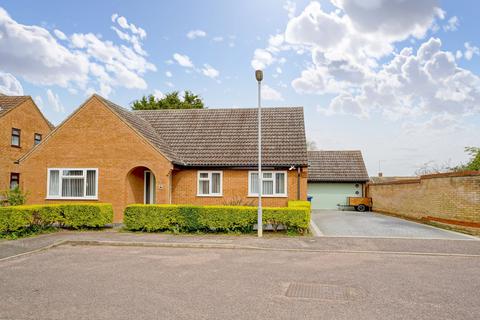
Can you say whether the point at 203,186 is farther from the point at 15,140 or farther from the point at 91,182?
the point at 15,140

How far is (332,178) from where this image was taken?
99.5ft

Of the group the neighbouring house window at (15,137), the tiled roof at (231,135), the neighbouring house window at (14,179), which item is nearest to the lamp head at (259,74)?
the tiled roof at (231,135)

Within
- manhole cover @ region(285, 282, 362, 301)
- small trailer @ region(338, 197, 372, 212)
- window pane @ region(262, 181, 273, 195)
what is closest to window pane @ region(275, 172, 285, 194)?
window pane @ region(262, 181, 273, 195)

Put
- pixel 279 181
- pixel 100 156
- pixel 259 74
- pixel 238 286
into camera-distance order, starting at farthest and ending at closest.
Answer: pixel 279 181 < pixel 100 156 < pixel 259 74 < pixel 238 286

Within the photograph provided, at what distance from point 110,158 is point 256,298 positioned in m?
13.3

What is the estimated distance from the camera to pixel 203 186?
19.3 m

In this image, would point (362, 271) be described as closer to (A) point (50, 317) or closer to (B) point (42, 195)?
(A) point (50, 317)

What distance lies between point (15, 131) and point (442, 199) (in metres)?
30.5

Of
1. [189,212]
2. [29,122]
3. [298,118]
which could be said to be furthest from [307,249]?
[29,122]

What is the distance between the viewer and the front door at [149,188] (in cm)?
1953

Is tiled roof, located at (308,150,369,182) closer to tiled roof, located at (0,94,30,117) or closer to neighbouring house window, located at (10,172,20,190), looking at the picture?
neighbouring house window, located at (10,172,20,190)

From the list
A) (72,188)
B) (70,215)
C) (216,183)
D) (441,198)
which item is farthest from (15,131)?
(441,198)

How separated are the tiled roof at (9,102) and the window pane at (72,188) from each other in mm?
14094

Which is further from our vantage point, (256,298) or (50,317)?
(256,298)
